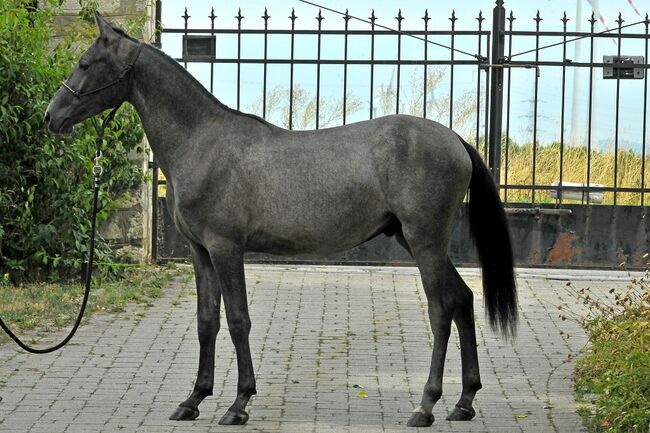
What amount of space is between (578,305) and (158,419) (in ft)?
18.4

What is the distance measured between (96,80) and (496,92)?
7.02 meters

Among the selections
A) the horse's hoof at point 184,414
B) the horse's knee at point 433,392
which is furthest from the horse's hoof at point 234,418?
the horse's knee at point 433,392

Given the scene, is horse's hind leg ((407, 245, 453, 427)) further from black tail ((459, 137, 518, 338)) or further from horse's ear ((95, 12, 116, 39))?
horse's ear ((95, 12, 116, 39))

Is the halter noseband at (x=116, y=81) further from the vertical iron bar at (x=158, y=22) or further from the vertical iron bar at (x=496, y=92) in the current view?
the vertical iron bar at (x=496, y=92)

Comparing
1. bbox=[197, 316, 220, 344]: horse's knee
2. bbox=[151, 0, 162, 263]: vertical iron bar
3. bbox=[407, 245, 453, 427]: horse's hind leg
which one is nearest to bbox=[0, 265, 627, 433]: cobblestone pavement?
bbox=[407, 245, 453, 427]: horse's hind leg

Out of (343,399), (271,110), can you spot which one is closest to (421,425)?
(343,399)

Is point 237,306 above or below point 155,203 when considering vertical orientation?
above

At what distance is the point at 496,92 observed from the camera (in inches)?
525

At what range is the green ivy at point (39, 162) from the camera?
450 inches

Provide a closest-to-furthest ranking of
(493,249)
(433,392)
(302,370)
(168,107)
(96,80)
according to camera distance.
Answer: (433,392) < (96,80) < (168,107) < (493,249) < (302,370)

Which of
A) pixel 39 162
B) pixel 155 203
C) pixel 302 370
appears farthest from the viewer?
pixel 155 203

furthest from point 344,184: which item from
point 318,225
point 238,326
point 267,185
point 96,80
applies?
point 96,80

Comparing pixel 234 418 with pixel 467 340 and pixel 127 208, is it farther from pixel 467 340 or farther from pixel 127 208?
pixel 127 208

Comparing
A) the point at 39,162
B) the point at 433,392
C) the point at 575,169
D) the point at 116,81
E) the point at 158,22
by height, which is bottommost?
the point at 433,392
